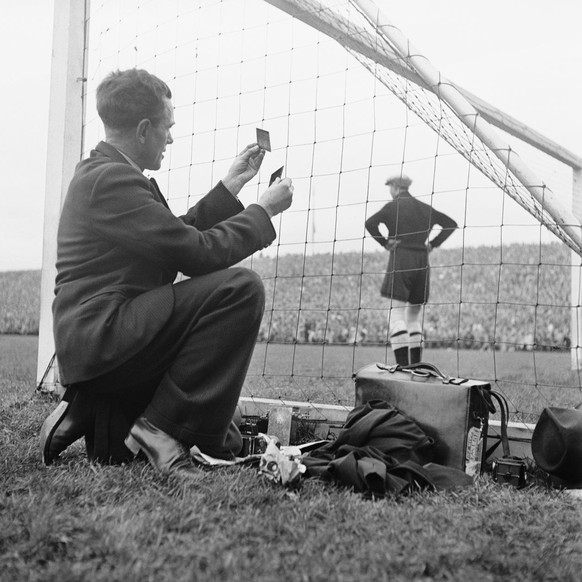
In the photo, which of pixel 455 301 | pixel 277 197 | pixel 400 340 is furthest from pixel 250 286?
pixel 455 301

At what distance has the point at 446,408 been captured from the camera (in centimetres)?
289

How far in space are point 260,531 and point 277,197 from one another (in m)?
1.36

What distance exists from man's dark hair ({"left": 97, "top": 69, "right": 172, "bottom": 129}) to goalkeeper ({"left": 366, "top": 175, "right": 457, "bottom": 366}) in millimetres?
3563

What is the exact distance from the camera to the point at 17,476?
253 cm

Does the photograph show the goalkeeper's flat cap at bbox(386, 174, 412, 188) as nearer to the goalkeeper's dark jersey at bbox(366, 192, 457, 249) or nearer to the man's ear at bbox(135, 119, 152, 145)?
the goalkeeper's dark jersey at bbox(366, 192, 457, 249)

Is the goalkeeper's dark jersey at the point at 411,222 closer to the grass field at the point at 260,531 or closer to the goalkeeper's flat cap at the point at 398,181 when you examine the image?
the goalkeeper's flat cap at the point at 398,181

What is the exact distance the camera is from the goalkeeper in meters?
6.31

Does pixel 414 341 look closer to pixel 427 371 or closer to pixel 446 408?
pixel 427 371

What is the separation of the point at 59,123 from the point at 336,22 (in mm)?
2008

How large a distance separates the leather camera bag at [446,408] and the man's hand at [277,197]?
2.89 feet

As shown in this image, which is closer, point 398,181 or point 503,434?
point 503,434

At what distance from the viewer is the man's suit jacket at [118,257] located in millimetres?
2488

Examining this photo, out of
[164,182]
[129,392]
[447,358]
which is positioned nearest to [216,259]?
[129,392]

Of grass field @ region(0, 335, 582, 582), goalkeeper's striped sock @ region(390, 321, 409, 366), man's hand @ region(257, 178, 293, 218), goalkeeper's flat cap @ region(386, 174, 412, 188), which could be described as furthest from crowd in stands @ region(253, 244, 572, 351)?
grass field @ region(0, 335, 582, 582)
